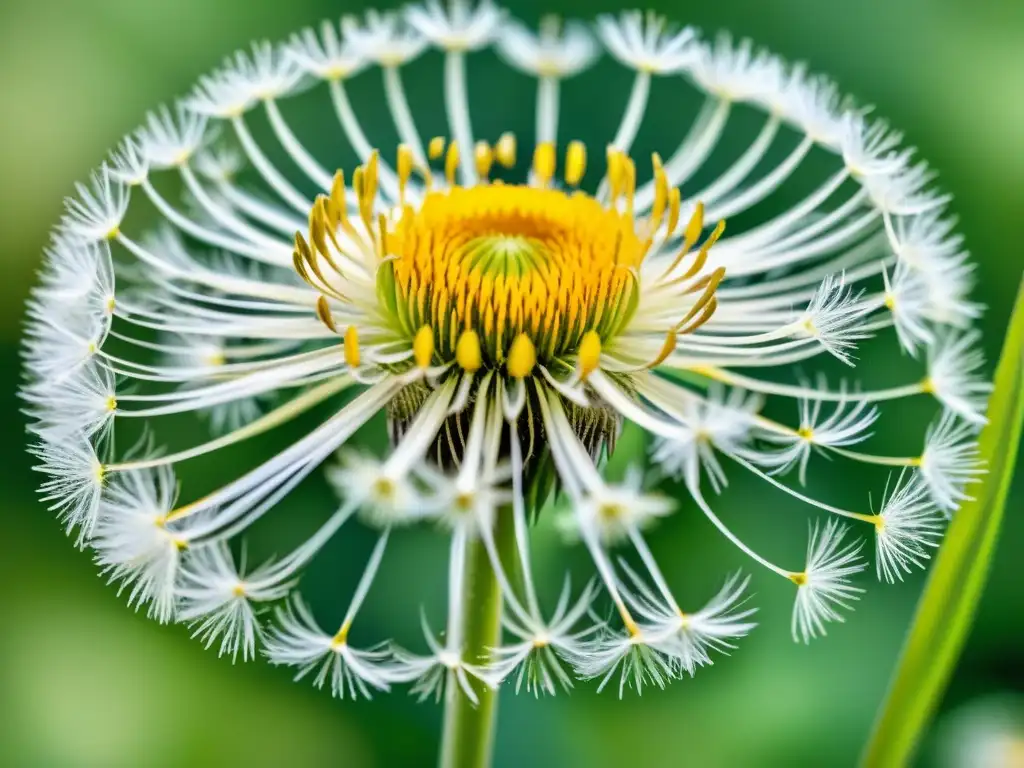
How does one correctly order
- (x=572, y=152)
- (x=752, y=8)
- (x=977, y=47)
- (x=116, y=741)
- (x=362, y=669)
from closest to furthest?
(x=362, y=669) < (x=572, y=152) < (x=116, y=741) < (x=977, y=47) < (x=752, y=8)

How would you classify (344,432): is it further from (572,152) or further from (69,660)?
(69,660)

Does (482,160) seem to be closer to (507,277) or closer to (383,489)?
(507,277)

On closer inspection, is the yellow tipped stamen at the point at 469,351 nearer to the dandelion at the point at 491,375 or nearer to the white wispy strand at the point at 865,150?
the dandelion at the point at 491,375

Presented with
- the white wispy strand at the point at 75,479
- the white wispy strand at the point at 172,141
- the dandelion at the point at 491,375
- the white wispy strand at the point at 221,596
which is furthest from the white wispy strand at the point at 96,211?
the white wispy strand at the point at 221,596

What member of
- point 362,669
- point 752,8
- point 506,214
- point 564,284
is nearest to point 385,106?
point 752,8

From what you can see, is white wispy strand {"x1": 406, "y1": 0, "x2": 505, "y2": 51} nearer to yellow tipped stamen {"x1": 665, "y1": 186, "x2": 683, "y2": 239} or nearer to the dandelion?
the dandelion

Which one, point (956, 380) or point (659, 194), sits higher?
point (659, 194)

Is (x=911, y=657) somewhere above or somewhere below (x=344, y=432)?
below

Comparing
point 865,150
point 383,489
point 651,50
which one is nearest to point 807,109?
point 865,150
